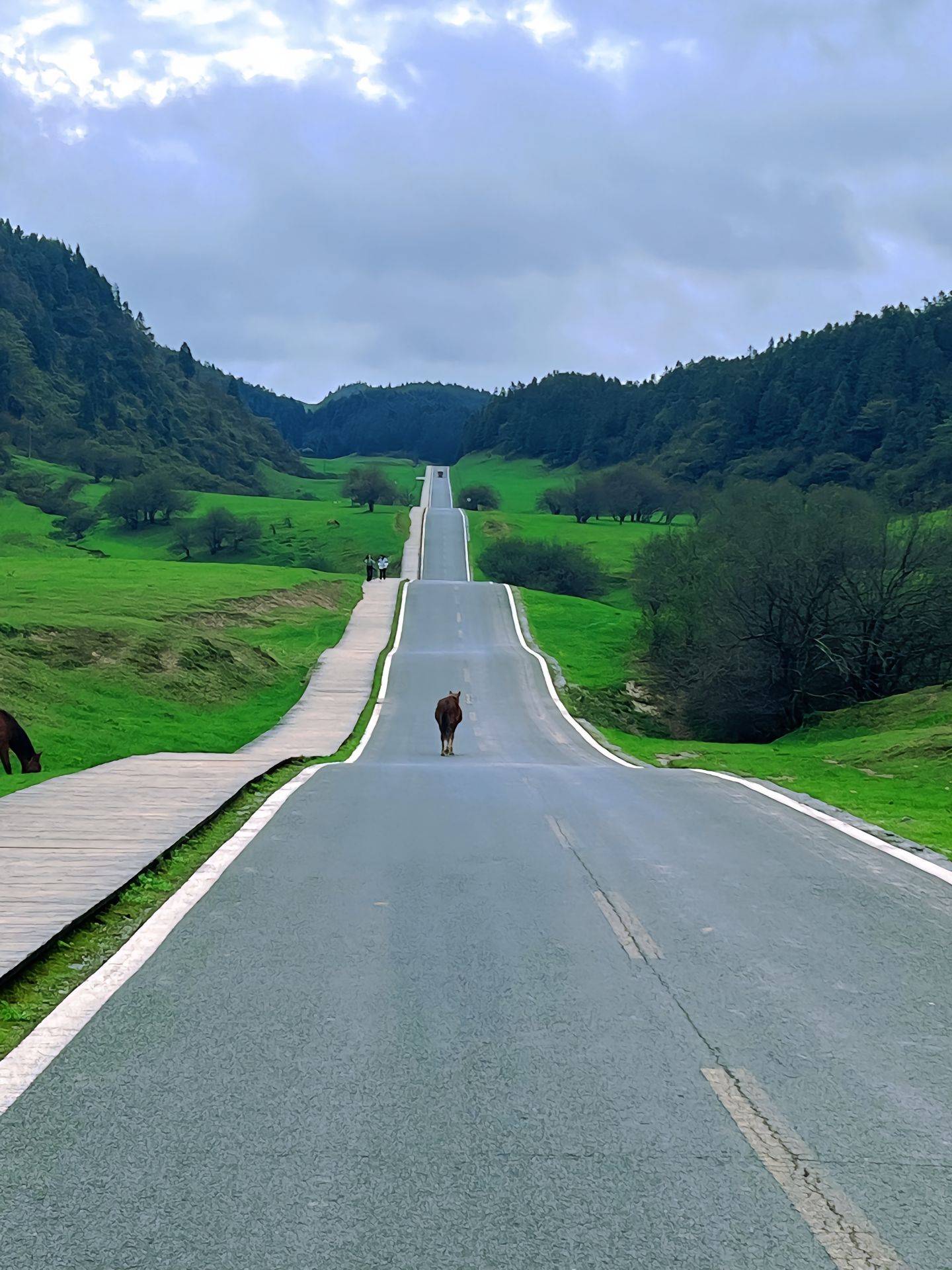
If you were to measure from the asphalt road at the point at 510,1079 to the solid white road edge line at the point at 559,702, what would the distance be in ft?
46.7

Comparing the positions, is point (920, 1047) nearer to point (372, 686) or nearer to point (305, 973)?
point (305, 973)

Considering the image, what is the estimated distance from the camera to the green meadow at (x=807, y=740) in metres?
15.9

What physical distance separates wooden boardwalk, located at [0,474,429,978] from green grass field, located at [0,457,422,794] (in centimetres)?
142

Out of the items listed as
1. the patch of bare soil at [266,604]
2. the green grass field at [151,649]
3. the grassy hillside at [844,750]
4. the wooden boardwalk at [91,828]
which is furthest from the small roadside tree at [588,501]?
the wooden boardwalk at [91,828]

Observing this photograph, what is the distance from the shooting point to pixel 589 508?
130125mm

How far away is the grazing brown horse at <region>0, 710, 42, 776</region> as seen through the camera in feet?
67.2

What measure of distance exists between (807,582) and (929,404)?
11906 centimetres

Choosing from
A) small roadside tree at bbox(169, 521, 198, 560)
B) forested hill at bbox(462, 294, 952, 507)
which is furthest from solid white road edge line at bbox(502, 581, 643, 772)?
forested hill at bbox(462, 294, 952, 507)

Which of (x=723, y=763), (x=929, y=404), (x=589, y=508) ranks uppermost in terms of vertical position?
(x=929, y=404)

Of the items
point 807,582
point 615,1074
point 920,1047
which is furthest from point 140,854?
point 807,582

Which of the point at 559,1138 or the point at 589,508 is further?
the point at 589,508

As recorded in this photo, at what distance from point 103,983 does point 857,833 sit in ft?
26.7

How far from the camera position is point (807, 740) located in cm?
3080

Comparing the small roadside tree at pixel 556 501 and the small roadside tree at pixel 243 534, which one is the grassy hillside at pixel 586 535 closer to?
the small roadside tree at pixel 556 501
